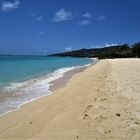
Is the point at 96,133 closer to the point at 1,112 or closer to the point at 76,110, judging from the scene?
the point at 76,110

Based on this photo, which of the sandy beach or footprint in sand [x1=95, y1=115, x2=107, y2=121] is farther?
footprint in sand [x1=95, y1=115, x2=107, y2=121]

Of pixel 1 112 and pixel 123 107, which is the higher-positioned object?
pixel 123 107

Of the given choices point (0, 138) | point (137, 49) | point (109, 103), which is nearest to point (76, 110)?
point (109, 103)

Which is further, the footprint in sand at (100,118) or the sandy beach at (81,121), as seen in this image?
the footprint in sand at (100,118)

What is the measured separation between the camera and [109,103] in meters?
6.82

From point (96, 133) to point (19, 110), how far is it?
3828mm

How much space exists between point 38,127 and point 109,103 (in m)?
2.38

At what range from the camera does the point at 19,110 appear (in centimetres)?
775

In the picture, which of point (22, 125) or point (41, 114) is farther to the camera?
point (41, 114)

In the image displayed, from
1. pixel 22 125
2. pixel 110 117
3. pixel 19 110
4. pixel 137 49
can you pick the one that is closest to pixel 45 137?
pixel 22 125

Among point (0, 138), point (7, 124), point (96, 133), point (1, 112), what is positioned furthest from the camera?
point (1, 112)

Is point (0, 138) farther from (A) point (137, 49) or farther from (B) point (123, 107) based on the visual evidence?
(A) point (137, 49)

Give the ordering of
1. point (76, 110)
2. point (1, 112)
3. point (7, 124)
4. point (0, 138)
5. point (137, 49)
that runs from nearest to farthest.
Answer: point (0, 138)
point (7, 124)
point (76, 110)
point (1, 112)
point (137, 49)

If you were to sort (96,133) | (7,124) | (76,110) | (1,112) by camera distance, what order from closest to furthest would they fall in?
1. (96,133)
2. (7,124)
3. (76,110)
4. (1,112)
